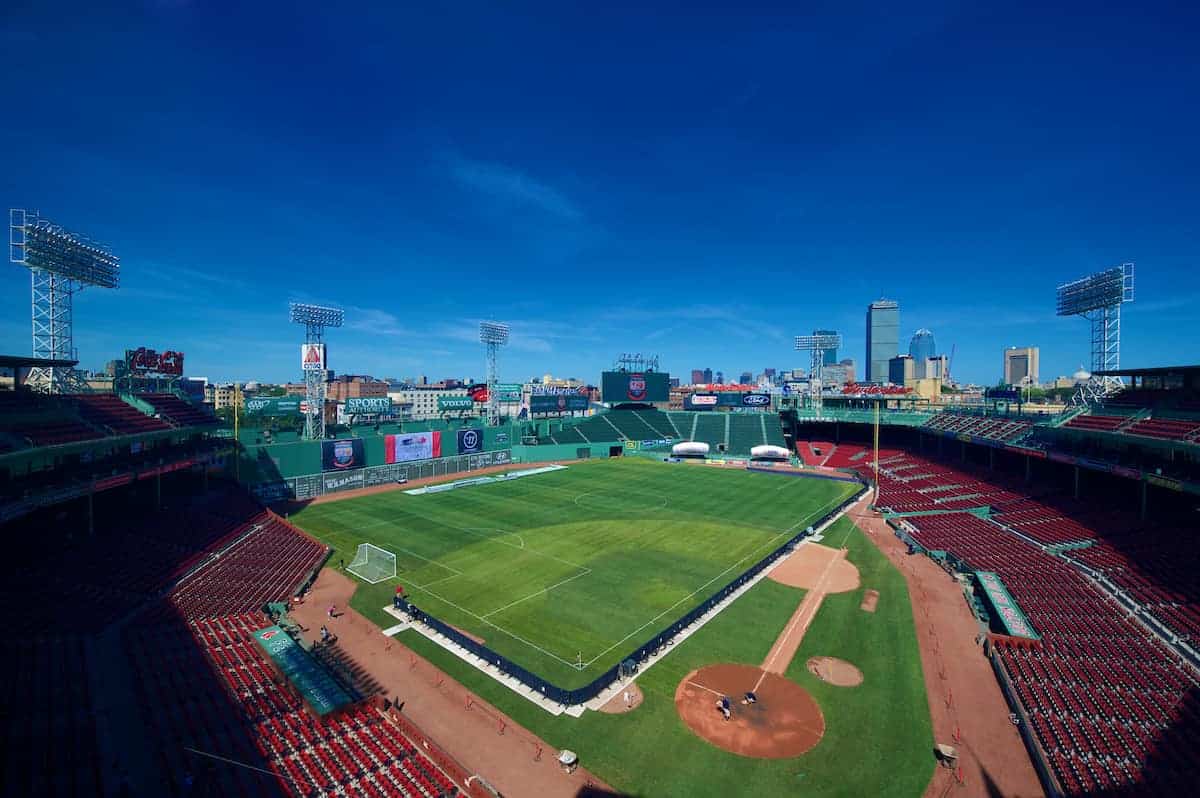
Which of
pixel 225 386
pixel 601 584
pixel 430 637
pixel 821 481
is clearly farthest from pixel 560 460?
pixel 225 386

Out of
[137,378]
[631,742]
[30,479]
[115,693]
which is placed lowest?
[631,742]

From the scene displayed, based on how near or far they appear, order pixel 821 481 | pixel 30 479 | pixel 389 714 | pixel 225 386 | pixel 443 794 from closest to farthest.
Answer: pixel 443 794, pixel 389 714, pixel 30 479, pixel 821 481, pixel 225 386

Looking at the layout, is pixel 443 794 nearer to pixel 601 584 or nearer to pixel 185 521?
pixel 601 584

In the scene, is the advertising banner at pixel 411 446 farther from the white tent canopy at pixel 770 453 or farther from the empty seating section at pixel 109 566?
the white tent canopy at pixel 770 453

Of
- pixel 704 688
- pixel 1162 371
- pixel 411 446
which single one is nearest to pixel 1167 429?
pixel 1162 371

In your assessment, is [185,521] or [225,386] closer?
[185,521]

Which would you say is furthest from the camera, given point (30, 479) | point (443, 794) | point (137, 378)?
point (137, 378)

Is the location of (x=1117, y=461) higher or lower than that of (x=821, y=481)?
higher
